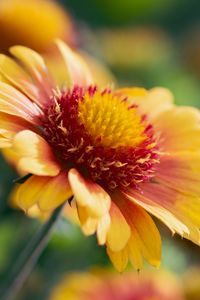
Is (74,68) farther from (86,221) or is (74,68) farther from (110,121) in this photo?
(86,221)

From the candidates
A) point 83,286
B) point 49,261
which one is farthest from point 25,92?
point 49,261

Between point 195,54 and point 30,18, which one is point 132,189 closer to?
point 30,18

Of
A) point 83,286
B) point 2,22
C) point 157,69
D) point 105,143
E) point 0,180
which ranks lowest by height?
point 83,286

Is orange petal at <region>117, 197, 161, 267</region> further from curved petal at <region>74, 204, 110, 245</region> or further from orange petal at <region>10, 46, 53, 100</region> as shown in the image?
orange petal at <region>10, 46, 53, 100</region>

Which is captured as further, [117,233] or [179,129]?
[179,129]

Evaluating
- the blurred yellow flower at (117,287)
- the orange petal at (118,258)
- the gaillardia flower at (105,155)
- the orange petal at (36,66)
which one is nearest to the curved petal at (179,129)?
the gaillardia flower at (105,155)

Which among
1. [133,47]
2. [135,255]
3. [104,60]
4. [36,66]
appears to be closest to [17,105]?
[36,66]

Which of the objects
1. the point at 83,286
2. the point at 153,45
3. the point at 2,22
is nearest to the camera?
the point at 83,286
